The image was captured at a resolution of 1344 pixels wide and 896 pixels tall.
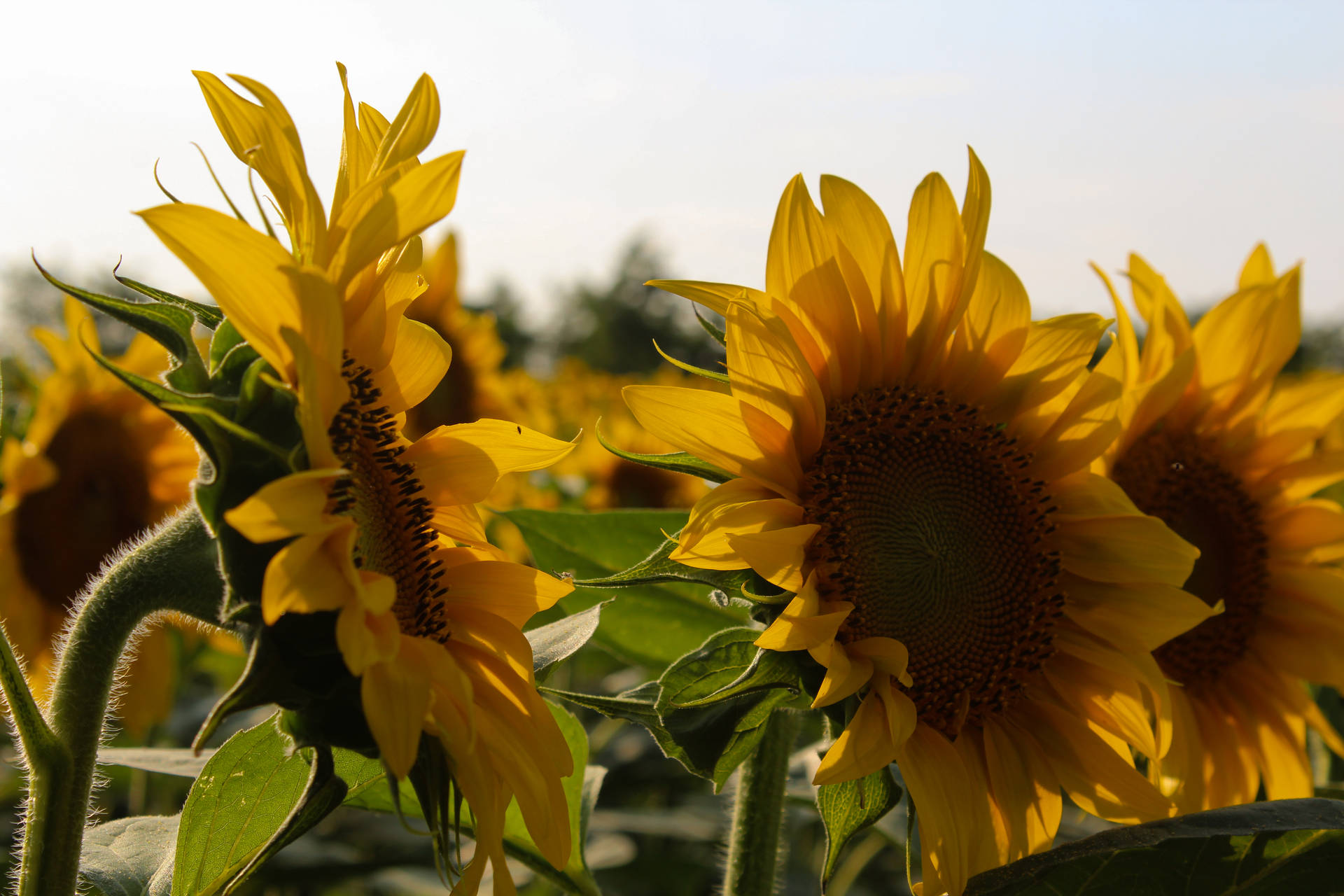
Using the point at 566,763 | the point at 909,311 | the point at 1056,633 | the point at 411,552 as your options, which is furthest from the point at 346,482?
the point at 1056,633

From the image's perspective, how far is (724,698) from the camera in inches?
47.3

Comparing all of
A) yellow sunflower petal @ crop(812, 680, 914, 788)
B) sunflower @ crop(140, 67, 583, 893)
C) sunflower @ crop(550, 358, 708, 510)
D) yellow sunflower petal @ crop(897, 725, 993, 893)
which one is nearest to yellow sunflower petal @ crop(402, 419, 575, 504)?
sunflower @ crop(140, 67, 583, 893)

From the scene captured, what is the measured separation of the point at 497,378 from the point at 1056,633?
386cm

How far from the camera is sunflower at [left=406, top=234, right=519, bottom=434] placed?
4.80m

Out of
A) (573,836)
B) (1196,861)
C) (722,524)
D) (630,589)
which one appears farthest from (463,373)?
(1196,861)

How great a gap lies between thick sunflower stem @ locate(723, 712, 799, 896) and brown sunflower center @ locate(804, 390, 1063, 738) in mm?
248

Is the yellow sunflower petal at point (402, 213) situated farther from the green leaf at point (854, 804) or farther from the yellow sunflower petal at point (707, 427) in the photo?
the green leaf at point (854, 804)

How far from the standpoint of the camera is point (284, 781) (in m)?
1.29

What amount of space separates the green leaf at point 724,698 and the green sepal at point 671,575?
0.07 m

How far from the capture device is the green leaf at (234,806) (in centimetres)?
122

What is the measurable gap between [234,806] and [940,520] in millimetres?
992

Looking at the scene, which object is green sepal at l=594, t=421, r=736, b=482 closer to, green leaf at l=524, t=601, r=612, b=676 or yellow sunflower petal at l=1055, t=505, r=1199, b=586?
green leaf at l=524, t=601, r=612, b=676

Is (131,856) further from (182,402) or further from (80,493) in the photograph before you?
(80,493)

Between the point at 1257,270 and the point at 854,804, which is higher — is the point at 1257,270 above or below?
above
